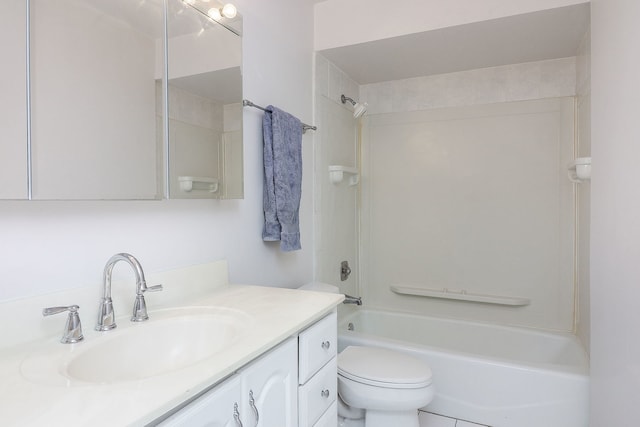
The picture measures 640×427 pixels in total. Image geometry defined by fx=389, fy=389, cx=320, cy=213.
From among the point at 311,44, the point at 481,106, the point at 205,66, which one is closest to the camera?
the point at 205,66

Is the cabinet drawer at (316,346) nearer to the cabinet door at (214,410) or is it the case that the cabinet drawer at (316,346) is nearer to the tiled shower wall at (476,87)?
the cabinet door at (214,410)

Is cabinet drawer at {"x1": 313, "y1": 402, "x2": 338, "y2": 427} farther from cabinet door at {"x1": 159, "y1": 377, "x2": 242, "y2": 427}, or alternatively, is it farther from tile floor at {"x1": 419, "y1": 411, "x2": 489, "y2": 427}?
tile floor at {"x1": 419, "y1": 411, "x2": 489, "y2": 427}

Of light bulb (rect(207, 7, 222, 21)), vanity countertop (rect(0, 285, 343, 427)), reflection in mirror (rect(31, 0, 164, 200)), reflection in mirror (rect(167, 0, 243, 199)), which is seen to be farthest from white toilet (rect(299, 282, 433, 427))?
light bulb (rect(207, 7, 222, 21))

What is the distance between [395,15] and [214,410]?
6.96 ft

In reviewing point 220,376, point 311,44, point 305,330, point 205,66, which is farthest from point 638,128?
point 311,44

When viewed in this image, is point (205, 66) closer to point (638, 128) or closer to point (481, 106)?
point (638, 128)

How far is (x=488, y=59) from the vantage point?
251 cm

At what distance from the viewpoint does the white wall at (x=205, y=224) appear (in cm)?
97

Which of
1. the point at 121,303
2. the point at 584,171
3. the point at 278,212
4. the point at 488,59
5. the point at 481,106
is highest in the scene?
the point at 488,59

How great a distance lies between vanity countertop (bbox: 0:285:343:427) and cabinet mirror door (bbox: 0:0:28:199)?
376 mm

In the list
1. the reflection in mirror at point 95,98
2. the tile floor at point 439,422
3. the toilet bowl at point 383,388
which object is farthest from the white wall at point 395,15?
the tile floor at point 439,422

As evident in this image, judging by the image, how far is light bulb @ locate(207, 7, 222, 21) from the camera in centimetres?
150

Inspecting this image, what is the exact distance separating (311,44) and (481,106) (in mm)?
1265

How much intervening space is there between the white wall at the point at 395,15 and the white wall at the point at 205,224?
11 centimetres
